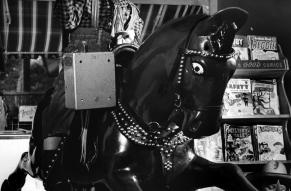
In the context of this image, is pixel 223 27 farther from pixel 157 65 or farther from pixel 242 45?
pixel 242 45

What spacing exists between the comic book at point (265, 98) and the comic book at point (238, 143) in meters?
0.19

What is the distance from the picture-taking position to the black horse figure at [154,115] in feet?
3.88

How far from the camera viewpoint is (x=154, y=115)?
127cm

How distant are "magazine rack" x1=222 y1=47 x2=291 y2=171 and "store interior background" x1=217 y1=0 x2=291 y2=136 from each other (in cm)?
21

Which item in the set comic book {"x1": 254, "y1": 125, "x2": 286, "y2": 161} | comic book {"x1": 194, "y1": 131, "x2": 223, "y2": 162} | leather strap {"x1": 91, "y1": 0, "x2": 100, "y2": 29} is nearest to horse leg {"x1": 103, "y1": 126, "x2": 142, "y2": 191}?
leather strap {"x1": 91, "y1": 0, "x2": 100, "y2": 29}

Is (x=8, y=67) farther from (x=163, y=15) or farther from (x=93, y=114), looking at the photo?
(x=93, y=114)

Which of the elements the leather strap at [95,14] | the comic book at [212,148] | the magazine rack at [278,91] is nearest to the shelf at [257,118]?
the magazine rack at [278,91]

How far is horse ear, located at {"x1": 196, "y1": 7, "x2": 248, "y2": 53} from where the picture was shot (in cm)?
114

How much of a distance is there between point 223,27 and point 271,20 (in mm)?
2734

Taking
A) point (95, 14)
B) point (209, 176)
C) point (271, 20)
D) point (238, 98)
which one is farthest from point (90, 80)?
point (271, 20)

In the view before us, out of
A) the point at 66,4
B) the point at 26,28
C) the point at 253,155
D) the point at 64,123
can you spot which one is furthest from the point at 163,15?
the point at 64,123

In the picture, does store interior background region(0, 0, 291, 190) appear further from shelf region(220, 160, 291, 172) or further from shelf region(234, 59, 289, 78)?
shelf region(220, 160, 291, 172)

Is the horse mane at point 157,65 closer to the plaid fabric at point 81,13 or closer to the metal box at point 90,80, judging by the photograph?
the metal box at point 90,80

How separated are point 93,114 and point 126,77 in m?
0.15
